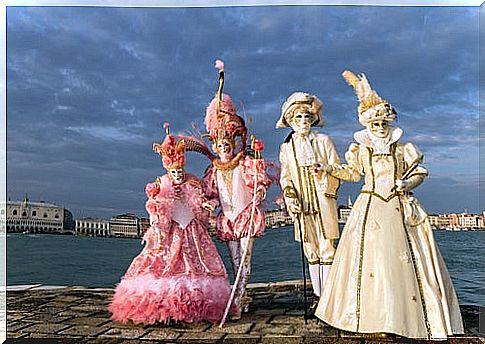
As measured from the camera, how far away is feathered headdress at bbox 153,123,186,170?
313 cm

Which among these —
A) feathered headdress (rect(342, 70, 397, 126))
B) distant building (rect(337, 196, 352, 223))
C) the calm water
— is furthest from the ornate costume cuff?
the calm water

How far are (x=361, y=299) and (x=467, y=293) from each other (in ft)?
4.68

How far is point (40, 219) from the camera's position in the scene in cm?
445

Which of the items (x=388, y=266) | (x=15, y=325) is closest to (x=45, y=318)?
(x=15, y=325)

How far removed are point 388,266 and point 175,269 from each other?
1.05 meters

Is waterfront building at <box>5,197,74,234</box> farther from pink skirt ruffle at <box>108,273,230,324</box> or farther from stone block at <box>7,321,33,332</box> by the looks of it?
pink skirt ruffle at <box>108,273,230,324</box>

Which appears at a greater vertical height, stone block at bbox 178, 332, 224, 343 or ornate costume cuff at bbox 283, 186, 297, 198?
ornate costume cuff at bbox 283, 186, 297, 198

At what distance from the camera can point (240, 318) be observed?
3131 mm

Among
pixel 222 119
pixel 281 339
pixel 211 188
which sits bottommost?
pixel 281 339

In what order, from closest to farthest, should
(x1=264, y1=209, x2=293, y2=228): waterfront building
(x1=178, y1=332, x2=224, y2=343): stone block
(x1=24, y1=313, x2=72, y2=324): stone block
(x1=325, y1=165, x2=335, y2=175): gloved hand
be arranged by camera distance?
(x1=178, y1=332, x2=224, y2=343): stone block, (x1=325, y1=165, x2=335, y2=175): gloved hand, (x1=24, y1=313, x2=72, y2=324): stone block, (x1=264, y1=209, x2=293, y2=228): waterfront building

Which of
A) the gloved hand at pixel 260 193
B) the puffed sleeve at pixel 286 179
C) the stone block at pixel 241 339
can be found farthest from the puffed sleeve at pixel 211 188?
the stone block at pixel 241 339

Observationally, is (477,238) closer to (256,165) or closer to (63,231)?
(256,165)

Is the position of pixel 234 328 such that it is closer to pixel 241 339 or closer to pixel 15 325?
pixel 241 339

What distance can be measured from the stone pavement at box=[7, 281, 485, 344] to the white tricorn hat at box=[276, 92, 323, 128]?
106 centimetres
